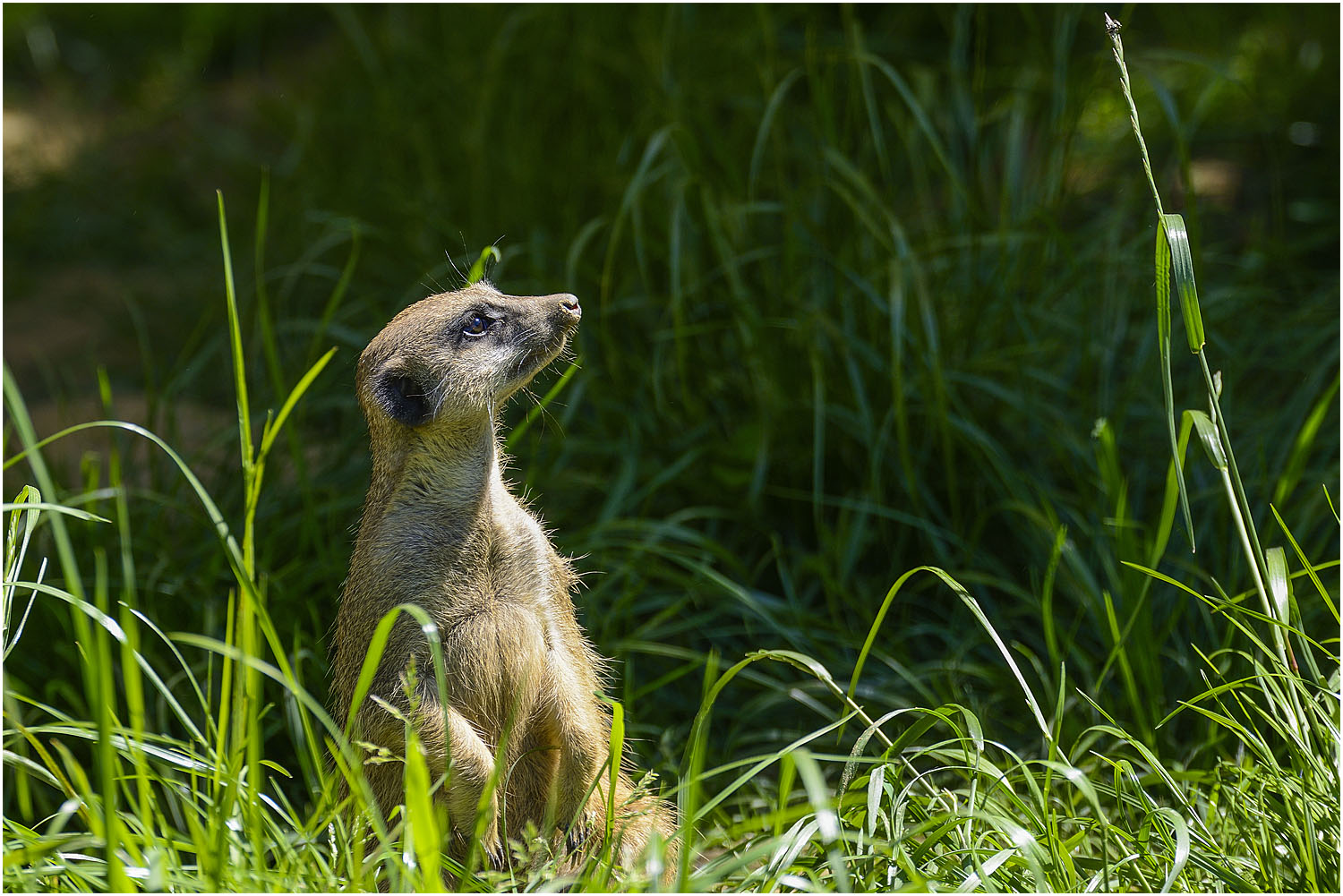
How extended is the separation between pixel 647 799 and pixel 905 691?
1040 mm

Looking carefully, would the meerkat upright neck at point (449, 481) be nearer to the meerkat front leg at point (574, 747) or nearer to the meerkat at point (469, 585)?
the meerkat at point (469, 585)

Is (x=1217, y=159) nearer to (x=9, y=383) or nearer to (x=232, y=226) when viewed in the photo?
(x=232, y=226)

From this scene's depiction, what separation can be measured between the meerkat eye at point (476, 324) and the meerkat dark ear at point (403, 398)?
16 cm

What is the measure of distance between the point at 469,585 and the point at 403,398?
0.38 m

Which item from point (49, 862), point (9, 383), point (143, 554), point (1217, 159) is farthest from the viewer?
point (1217, 159)

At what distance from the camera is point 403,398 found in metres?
2.33

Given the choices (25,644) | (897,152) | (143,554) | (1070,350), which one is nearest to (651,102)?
(897,152)

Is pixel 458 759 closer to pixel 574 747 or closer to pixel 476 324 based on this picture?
pixel 574 747

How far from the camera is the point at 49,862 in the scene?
6.89 feet

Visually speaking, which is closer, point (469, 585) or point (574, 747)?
point (469, 585)

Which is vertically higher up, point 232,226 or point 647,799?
point 232,226

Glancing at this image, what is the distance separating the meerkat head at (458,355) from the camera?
91.4 inches

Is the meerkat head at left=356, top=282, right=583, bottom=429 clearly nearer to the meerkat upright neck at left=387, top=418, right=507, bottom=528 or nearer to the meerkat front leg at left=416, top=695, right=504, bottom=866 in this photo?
the meerkat upright neck at left=387, top=418, right=507, bottom=528

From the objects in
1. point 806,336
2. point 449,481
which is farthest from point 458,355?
point 806,336
